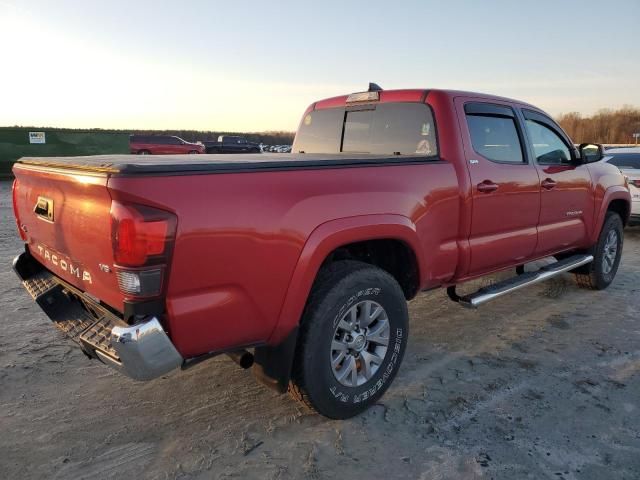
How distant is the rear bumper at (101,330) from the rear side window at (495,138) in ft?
8.86

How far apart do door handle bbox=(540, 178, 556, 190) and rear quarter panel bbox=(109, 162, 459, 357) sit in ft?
7.08

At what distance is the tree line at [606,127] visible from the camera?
5147 centimetres

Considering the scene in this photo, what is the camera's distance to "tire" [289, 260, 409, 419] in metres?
2.74

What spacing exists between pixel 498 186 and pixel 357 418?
6.70 feet

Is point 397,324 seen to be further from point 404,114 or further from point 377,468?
point 404,114

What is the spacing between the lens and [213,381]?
346cm

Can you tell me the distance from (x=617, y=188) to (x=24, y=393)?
5907mm

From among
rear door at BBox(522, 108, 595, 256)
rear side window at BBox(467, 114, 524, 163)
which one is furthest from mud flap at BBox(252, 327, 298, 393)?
rear door at BBox(522, 108, 595, 256)

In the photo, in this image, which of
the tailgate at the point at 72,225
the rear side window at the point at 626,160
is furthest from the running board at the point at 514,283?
the rear side window at the point at 626,160

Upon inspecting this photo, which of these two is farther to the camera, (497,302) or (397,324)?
(497,302)

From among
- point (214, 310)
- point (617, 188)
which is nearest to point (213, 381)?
point (214, 310)

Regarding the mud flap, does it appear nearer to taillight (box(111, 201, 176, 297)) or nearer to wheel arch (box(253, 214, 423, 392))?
wheel arch (box(253, 214, 423, 392))

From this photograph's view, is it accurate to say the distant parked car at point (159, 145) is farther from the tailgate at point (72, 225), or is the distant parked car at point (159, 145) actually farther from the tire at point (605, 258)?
the tailgate at point (72, 225)

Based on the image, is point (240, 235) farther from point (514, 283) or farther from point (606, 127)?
point (606, 127)
